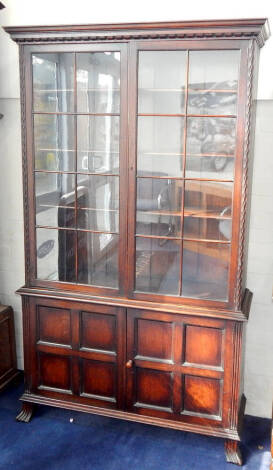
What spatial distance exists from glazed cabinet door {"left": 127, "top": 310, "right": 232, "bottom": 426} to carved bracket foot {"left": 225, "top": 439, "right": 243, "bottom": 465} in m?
0.13

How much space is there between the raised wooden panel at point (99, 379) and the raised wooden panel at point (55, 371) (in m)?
0.10

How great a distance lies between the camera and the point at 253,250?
3.01 metres

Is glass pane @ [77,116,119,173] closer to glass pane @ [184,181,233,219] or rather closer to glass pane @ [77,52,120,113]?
glass pane @ [77,52,120,113]

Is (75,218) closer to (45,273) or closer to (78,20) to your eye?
(45,273)

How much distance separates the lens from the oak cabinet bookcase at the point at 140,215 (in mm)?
2576

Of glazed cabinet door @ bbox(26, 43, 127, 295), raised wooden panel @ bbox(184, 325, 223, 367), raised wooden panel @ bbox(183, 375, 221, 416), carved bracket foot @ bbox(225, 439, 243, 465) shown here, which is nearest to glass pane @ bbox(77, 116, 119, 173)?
glazed cabinet door @ bbox(26, 43, 127, 295)

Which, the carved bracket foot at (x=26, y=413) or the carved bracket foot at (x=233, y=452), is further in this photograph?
the carved bracket foot at (x=26, y=413)

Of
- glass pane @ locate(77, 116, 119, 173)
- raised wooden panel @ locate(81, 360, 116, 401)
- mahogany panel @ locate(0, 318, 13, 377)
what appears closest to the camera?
glass pane @ locate(77, 116, 119, 173)

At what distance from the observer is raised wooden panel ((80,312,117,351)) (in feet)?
9.61

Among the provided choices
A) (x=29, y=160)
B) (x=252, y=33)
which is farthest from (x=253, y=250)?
(x=29, y=160)

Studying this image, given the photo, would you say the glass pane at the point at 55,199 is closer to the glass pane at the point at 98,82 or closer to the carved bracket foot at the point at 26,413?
the glass pane at the point at 98,82

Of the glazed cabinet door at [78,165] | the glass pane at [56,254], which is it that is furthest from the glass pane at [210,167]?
the glass pane at [56,254]

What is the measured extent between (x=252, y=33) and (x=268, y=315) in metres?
1.61

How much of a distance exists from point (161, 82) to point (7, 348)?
2.09 meters
